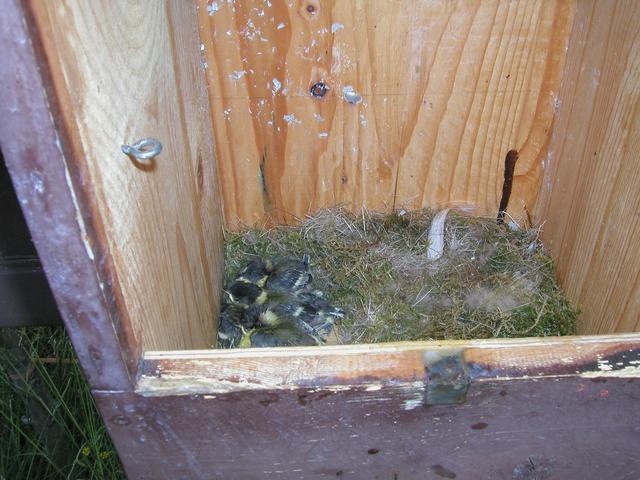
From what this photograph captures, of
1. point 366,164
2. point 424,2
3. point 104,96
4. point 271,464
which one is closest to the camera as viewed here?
point 104,96

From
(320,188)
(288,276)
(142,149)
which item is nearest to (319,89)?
(320,188)

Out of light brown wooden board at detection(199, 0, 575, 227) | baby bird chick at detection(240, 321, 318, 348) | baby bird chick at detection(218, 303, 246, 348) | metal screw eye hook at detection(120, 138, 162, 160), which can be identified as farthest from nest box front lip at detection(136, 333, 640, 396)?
light brown wooden board at detection(199, 0, 575, 227)

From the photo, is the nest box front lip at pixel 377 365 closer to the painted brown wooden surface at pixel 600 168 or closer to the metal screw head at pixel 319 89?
the painted brown wooden surface at pixel 600 168

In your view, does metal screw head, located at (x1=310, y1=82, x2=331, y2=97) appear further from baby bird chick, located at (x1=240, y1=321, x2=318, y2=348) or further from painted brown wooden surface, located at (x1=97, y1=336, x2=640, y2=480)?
painted brown wooden surface, located at (x1=97, y1=336, x2=640, y2=480)

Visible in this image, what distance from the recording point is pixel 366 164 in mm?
1856

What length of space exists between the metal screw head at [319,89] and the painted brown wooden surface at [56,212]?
1.02m

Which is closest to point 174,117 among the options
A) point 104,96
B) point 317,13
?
point 104,96

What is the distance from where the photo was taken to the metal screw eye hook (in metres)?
0.89

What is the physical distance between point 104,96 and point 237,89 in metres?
0.90

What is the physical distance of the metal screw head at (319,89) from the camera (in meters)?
1.69

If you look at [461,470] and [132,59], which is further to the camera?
[461,470]

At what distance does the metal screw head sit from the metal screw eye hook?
83cm

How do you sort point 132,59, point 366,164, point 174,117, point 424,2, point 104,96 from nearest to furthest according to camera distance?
point 104,96 < point 132,59 < point 174,117 < point 424,2 < point 366,164

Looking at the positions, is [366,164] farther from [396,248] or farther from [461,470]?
[461,470]
